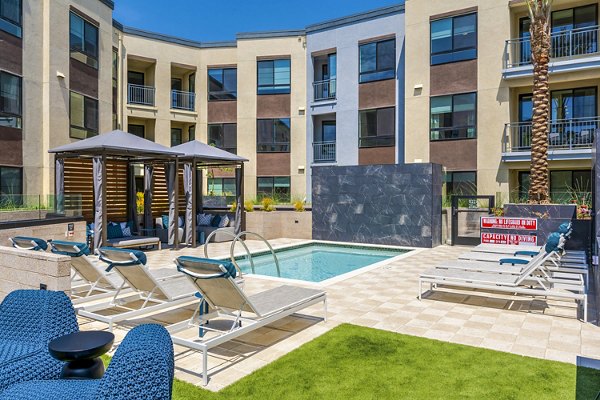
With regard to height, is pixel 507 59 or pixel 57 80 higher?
pixel 507 59

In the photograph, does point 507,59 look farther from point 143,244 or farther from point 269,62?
point 143,244

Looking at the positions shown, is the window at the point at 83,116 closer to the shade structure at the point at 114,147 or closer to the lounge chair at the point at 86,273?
the shade structure at the point at 114,147

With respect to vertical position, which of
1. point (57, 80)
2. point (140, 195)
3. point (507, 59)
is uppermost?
point (507, 59)

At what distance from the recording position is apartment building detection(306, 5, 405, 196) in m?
22.1

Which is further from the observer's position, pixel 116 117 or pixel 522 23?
pixel 116 117

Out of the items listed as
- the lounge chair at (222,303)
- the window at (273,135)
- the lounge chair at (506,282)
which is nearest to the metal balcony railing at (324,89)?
the window at (273,135)

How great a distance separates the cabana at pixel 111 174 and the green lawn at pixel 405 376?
9.69 m

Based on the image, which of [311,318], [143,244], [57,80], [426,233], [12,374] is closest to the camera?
[12,374]

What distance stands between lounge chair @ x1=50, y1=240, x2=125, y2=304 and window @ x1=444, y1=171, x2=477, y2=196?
1578 centimetres

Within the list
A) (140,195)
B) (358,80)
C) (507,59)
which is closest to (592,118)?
(507,59)

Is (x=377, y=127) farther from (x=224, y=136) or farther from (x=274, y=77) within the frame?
(x=224, y=136)

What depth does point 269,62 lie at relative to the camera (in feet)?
84.0

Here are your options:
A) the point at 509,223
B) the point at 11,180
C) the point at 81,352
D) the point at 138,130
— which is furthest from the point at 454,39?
the point at 81,352

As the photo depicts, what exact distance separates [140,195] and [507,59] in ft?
54.8
